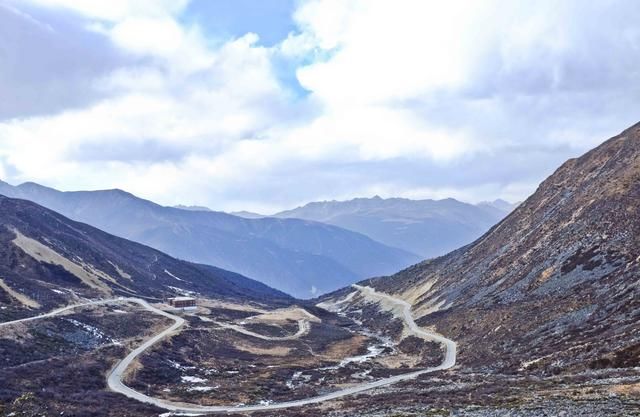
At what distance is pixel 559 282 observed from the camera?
92.8 meters

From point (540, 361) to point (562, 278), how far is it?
38.4m

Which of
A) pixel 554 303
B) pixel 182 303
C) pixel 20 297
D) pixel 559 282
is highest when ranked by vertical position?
pixel 559 282

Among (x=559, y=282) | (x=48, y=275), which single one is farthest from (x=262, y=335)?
(x=48, y=275)

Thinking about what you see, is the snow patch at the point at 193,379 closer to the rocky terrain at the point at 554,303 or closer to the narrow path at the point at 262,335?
the rocky terrain at the point at 554,303

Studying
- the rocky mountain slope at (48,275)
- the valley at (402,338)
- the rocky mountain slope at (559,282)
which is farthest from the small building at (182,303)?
the rocky mountain slope at (559,282)

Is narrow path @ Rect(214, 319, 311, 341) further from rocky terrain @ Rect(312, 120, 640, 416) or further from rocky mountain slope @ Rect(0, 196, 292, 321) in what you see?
rocky mountain slope @ Rect(0, 196, 292, 321)

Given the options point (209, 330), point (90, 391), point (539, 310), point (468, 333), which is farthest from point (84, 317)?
point (539, 310)

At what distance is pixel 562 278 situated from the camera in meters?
93.3

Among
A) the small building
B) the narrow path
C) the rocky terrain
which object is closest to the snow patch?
the rocky terrain

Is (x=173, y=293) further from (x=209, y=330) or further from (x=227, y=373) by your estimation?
(x=227, y=373)

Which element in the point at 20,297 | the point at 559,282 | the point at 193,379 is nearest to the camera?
the point at 193,379

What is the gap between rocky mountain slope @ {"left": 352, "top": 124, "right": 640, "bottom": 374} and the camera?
2424 inches

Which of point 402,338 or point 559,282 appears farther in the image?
point 402,338

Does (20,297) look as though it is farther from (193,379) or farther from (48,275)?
(193,379)
